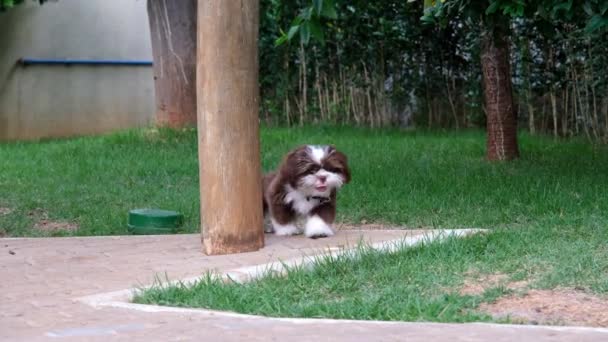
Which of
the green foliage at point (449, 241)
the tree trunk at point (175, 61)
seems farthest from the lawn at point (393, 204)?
the tree trunk at point (175, 61)

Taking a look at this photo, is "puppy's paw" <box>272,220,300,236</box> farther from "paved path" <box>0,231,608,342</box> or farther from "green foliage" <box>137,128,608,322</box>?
"green foliage" <box>137,128,608,322</box>

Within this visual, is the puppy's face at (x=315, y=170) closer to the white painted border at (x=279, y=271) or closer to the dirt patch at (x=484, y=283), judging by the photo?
the white painted border at (x=279, y=271)

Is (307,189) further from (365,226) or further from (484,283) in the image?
(484,283)

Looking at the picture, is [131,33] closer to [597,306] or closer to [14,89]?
[14,89]

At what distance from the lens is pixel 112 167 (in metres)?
13.1

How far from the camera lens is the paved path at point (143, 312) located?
5.39 metres

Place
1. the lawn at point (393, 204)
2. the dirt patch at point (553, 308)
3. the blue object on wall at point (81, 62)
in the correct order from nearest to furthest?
the dirt patch at point (553, 308) < the lawn at point (393, 204) < the blue object on wall at point (81, 62)

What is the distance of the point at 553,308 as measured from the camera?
6.00 meters

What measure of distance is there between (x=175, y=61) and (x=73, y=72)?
5186mm

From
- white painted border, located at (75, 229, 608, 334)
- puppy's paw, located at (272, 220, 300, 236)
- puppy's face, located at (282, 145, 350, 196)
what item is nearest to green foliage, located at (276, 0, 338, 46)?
puppy's face, located at (282, 145, 350, 196)

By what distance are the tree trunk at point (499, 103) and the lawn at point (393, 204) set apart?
0.32 m

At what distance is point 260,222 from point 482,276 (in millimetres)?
1966

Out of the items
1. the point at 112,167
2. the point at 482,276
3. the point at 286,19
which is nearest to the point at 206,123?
the point at 482,276

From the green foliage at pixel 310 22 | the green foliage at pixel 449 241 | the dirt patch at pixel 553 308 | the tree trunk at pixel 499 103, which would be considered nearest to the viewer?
the dirt patch at pixel 553 308
